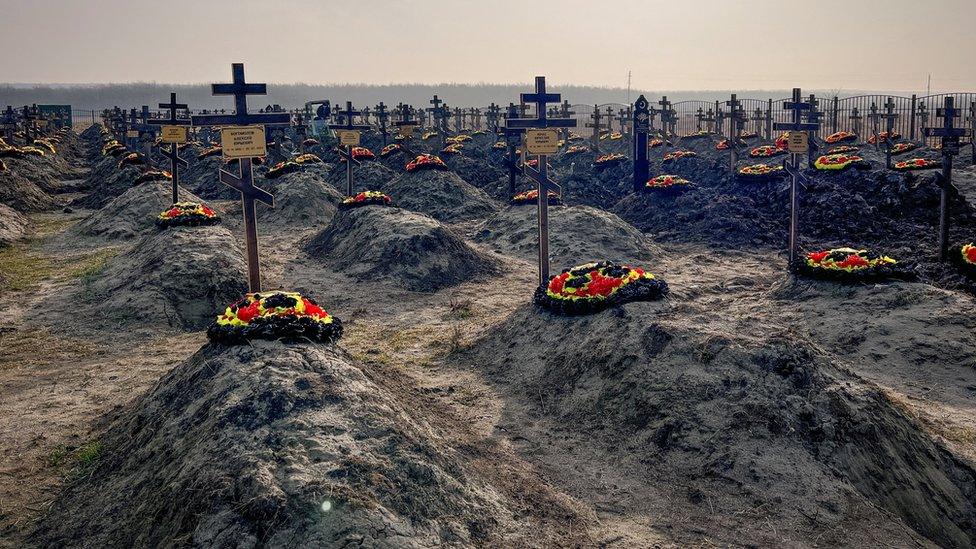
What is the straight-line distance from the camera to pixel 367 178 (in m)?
31.7

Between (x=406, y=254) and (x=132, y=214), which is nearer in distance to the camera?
(x=406, y=254)

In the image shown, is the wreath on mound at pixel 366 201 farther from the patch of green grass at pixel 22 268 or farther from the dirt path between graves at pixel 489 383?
the patch of green grass at pixel 22 268

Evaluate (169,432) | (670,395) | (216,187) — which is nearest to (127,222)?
(216,187)

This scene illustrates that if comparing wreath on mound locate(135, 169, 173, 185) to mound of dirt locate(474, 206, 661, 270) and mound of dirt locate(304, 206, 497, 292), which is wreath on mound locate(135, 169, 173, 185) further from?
mound of dirt locate(474, 206, 661, 270)

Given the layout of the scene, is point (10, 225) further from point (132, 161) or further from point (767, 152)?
point (767, 152)

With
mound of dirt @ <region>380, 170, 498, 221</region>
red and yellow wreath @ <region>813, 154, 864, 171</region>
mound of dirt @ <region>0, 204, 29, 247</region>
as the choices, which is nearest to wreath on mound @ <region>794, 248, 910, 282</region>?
red and yellow wreath @ <region>813, 154, 864, 171</region>

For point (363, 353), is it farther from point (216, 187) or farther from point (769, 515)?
point (216, 187)

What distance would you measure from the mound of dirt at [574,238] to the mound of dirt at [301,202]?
6711mm

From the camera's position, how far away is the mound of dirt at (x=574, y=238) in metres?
18.2

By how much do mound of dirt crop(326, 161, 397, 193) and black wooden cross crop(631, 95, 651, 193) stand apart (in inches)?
423

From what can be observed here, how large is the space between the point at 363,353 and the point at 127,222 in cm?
1352

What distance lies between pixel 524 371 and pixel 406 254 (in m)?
7.17

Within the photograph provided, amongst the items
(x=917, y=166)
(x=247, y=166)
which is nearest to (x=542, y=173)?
(x=247, y=166)

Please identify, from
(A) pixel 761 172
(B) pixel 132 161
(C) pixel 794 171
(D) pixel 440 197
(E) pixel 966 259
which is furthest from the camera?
(B) pixel 132 161
